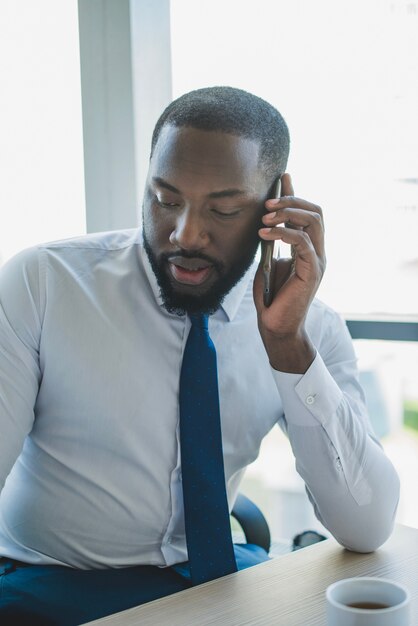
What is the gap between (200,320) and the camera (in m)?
1.60

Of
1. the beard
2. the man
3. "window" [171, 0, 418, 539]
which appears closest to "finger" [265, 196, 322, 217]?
the man

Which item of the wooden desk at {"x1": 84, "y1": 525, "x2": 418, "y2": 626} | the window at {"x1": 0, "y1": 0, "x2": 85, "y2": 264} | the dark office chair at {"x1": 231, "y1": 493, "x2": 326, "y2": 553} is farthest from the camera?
the window at {"x1": 0, "y1": 0, "x2": 85, "y2": 264}

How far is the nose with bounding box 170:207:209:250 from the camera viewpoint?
4.94 feet

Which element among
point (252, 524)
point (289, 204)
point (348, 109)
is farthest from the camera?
point (348, 109)

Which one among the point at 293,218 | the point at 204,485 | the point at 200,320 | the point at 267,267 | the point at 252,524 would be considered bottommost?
the point at 252,524

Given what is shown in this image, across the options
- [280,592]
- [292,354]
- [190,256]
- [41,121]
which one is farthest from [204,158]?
[41,121]

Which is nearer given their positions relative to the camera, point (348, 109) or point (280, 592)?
point (280, 592)

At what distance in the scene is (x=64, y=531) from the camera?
61.4 inches

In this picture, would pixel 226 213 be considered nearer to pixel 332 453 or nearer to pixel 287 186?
pixel 287 186

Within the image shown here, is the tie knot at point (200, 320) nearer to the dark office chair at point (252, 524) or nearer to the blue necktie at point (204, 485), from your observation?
the blue necktie at point (204, 485)

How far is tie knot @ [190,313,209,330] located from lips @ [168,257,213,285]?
0.26 ft

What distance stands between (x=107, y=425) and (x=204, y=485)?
0.24 m

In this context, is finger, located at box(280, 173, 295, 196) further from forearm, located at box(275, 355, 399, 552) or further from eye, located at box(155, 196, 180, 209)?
forearm, located at box(275, 355, 399, 552)

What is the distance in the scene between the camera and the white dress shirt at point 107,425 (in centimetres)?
152
